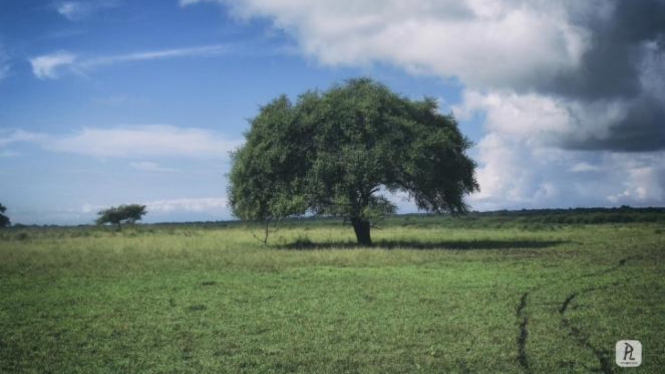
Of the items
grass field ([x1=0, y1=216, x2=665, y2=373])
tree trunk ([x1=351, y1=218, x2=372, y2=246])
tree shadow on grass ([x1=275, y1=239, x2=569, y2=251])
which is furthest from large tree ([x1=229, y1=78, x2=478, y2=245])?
grass field ([x1=0, y1=216, x2=665, y2=373])

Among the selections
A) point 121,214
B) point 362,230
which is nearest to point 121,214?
point 121,214

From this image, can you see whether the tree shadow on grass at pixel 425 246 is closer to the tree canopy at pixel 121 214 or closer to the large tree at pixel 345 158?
the large tree at pixel 345 158

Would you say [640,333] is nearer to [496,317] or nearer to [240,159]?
[496,317]

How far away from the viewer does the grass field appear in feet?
29.0

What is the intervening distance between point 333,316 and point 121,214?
269 feet

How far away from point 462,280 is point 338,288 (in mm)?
4531

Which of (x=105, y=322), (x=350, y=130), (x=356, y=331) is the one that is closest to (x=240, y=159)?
(x=350, y=130)

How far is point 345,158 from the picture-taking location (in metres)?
30.4

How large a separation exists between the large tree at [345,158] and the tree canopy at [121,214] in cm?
5839

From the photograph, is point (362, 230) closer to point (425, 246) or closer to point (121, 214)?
point (425, 246)

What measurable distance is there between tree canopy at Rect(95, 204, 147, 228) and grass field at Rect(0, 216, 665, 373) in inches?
2617

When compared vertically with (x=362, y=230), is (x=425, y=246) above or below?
below

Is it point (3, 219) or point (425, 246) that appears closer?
point (425, 246)

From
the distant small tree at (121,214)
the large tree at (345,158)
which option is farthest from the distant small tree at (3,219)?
the large tree at (345,158)
